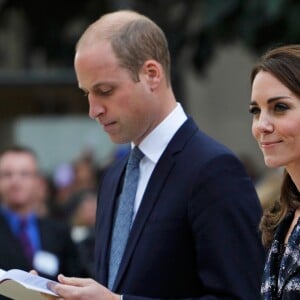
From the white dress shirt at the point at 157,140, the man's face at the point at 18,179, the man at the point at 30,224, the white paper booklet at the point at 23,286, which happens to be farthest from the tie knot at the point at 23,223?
the white paper booklet at the point at 23,286

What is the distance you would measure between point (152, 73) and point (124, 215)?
0.49 metres

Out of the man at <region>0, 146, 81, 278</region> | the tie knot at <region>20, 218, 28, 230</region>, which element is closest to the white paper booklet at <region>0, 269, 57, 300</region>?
the man at <region>0, 146, 81, 278</region>

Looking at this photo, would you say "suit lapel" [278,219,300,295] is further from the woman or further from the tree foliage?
the tree foliage

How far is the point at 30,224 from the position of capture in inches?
307

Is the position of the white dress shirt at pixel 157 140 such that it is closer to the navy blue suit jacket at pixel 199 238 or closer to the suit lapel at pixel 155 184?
the suit lapel at pixel 155 184

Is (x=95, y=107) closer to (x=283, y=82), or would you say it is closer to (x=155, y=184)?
(x=155, y=184)

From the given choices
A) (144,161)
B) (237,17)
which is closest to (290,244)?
(144,161)

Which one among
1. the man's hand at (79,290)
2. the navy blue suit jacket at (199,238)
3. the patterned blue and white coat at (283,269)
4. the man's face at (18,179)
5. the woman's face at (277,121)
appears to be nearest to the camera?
the patterned blue and white coat at (283,269)

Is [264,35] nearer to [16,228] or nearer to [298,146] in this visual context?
[16,228]

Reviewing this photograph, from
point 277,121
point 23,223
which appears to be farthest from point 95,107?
point 23,223

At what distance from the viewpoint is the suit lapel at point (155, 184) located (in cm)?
404

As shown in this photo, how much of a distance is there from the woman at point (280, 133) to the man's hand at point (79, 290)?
0.57 meters

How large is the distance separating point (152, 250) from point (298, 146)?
79 centimetres

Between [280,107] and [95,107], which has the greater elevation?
[95,107]
